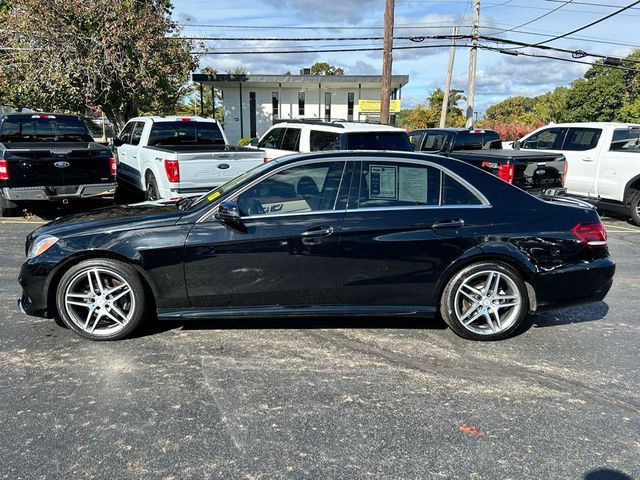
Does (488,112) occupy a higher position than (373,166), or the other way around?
(488,112)

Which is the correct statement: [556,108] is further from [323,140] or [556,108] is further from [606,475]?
[606,475]

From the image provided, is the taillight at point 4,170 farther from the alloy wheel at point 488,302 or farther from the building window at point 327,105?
the building window at point 327,105

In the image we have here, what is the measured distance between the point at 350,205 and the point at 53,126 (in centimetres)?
857

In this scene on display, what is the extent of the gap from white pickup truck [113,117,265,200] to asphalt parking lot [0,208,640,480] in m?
3.90

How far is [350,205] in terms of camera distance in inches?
169

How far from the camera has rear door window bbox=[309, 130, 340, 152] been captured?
29.3 ft

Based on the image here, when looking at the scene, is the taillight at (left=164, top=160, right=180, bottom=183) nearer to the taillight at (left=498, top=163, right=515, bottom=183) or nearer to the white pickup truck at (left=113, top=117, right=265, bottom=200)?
the white pickup truck at (left=113, top=117, right=265, bottom=200)

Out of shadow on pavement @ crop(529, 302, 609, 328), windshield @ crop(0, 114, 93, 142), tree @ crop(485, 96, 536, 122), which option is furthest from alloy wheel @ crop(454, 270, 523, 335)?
tree @ crop(485, 96, 536, 122)

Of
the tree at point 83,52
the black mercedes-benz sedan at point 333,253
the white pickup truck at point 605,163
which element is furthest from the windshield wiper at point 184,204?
the tree at point 83,52

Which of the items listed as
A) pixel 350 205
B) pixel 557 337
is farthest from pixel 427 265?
pixel 557 337

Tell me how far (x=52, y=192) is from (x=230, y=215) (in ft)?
19.7

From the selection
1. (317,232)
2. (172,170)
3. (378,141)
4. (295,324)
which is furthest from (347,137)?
(317,232)

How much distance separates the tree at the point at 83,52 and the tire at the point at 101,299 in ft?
53.4

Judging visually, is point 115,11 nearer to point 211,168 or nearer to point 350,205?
point 211,168
